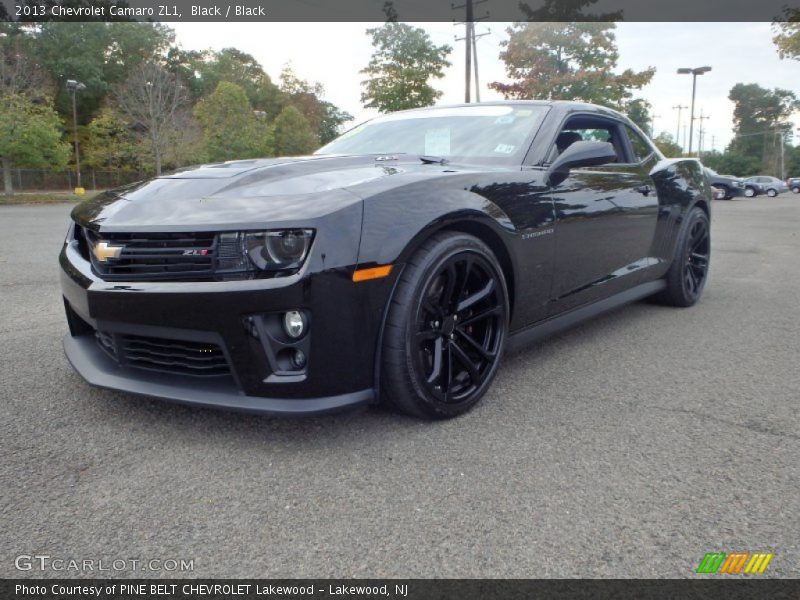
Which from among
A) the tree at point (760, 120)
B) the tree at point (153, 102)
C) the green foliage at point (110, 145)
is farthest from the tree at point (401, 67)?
the tree at point (760, 120)

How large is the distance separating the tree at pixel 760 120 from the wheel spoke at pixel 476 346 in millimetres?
98579

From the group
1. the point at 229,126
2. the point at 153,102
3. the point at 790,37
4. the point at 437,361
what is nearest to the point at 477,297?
the point at 437,361

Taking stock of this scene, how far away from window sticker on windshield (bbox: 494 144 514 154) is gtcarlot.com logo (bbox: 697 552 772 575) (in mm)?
2052

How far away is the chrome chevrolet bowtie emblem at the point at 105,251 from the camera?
2229 millimetres

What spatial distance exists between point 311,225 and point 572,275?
1.65 m

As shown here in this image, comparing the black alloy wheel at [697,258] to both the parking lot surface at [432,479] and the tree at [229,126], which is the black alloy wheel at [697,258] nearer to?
the parking lot surface at [432,479]

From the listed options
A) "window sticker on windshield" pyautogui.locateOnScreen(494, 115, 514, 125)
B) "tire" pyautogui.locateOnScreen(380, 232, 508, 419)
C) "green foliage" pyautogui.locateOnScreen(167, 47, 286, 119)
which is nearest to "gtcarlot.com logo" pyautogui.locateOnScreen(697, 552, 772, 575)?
"tire" pyautogui.locateOnScreen(380, 232, 508, 419)

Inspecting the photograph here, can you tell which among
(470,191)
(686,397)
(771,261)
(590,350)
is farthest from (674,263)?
(771,261)

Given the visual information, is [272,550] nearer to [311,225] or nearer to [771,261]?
[311,225]

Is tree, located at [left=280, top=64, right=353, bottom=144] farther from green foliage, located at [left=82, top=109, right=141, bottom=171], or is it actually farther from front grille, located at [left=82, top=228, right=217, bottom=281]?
front grille, located at [left=82, top=228, right=217, bottom=281]

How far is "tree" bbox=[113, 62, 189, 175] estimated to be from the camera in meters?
33.5

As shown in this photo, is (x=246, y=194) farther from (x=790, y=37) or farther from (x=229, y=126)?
(x=229, y=126)

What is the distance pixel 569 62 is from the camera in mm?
26266

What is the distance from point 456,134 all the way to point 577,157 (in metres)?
0.69
